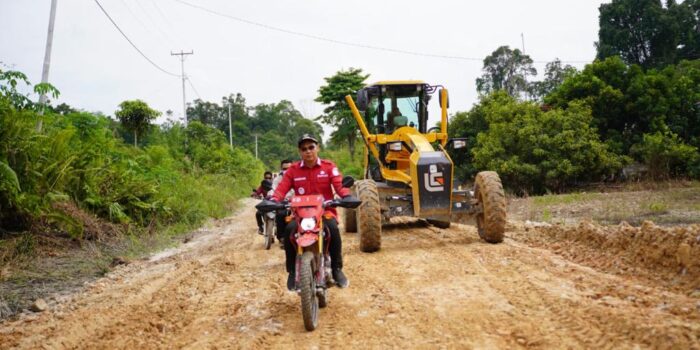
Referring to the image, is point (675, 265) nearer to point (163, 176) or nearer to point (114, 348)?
point (114, 348)

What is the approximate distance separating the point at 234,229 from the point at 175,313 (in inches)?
383

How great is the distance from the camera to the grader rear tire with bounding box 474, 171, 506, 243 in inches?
328

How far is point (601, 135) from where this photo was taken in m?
23.3

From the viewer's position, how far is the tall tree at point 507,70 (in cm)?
4562

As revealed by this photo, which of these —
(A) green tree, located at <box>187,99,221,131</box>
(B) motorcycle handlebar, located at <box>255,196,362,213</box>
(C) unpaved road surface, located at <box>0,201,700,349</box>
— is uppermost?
(A) green tree, located at <box>187,99,221,131</box>

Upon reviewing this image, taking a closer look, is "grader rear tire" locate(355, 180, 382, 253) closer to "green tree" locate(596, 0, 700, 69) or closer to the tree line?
the tree line

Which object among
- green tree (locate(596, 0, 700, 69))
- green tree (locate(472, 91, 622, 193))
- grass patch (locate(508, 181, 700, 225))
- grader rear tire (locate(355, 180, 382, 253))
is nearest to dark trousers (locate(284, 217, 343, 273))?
grader rear tire (locate(355, 180, 382, 253))

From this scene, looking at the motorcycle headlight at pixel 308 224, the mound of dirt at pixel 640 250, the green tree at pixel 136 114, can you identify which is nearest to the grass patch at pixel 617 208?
the mound of dirt at pixel 640 250

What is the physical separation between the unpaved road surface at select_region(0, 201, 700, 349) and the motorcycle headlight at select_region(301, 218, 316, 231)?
87cm

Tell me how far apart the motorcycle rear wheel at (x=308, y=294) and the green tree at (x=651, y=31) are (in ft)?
131

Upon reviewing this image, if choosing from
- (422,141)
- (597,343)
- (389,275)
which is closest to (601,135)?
(422,141)

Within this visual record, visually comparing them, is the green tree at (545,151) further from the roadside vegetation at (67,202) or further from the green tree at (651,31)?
the green tree at (651,31)

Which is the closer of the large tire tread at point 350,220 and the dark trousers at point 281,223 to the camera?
the dark trousers at point 281,223

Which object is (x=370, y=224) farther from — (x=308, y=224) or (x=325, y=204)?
(x=308, y=224)
